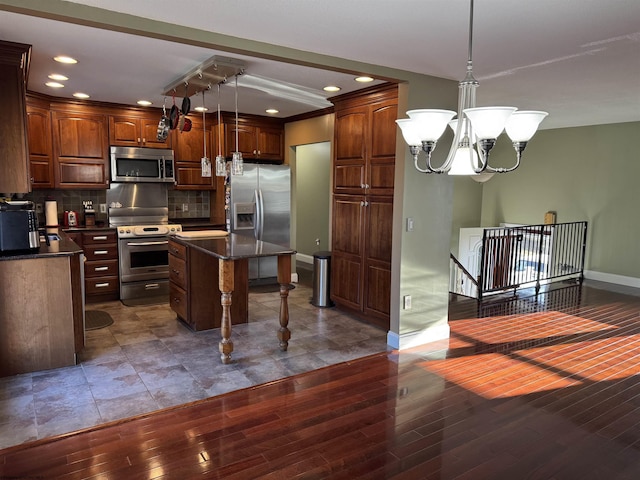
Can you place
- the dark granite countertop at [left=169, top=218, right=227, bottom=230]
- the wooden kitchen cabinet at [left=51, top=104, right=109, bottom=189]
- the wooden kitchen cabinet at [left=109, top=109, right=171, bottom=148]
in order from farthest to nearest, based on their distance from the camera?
the dark granite countertop at [left=169, top=218, right=227, bottom=230] < the wooden kitchen cabinet at [left=109, top=109, right=171, bottom=148] < the wooden kitchen cabinet at [left=51, top=104, right=109, bottom=189]

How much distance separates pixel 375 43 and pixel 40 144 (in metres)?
4.26

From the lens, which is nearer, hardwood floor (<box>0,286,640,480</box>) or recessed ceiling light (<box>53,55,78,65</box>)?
hardwood floor (<box>0,286,640,480</box>)

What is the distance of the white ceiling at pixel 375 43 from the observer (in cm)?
236

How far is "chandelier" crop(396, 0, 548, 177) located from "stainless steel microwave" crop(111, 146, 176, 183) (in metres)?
4.56

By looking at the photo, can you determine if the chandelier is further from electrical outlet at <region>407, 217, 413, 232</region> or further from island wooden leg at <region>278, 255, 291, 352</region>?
island wooden leg at <region>278, 255, 291, 352</region>

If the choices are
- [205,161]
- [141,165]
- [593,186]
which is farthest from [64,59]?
[593,186]

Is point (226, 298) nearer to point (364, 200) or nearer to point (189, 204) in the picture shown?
point (364, 200)

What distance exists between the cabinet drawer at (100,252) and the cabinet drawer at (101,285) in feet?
0.84

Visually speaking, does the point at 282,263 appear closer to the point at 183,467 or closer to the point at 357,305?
the point at 357,305

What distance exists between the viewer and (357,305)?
189 inches

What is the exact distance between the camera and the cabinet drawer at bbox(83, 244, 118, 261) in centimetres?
537

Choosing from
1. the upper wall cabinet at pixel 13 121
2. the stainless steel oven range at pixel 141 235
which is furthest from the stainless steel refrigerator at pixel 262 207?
the upper wall cabinet at pixel 13 121

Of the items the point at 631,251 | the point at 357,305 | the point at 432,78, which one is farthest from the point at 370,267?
the point at 631,251

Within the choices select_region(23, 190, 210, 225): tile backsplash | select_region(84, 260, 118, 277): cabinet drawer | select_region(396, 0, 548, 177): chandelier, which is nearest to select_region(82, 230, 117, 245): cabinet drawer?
select_region(84, 260, 118, 277): cabinet drawer
